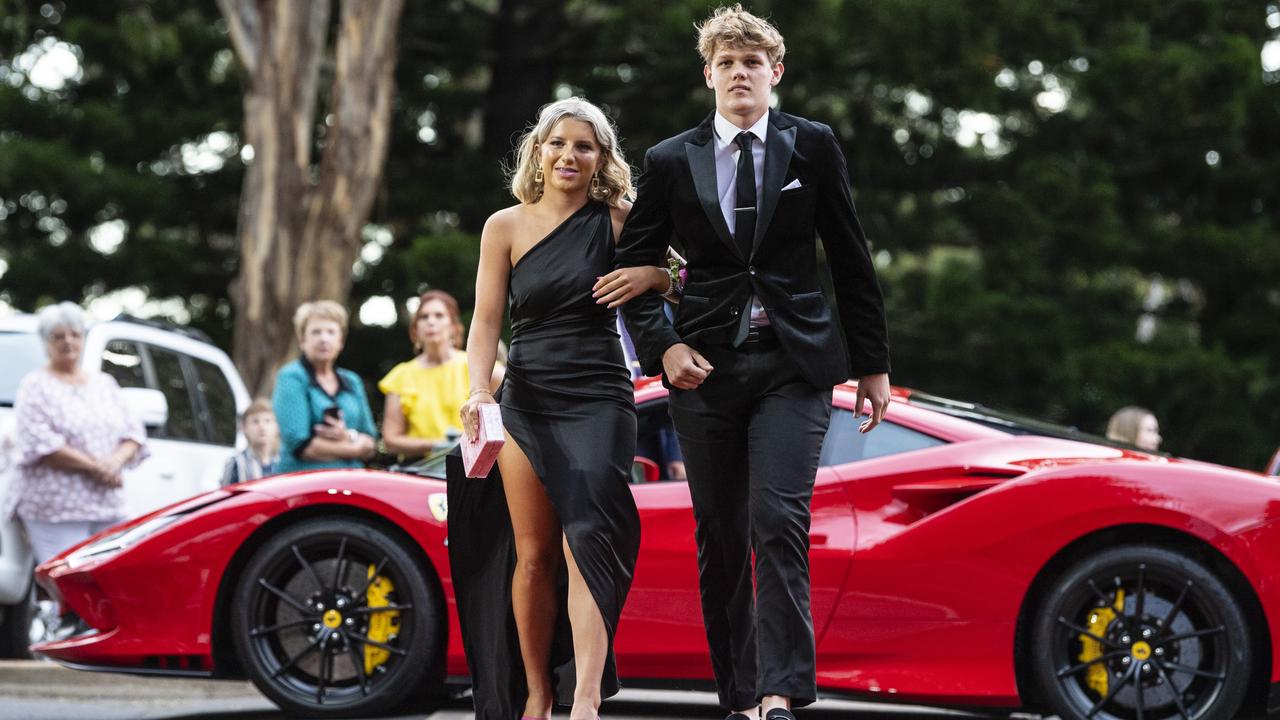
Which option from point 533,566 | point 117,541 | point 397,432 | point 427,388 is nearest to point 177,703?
point 117,541

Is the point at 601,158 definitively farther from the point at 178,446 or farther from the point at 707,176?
the point at 178,446

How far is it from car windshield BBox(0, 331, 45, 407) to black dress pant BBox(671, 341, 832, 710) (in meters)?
5.48

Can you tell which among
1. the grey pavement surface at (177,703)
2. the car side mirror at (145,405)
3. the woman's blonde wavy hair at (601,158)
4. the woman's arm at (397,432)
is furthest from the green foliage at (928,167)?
the woman's blonde wavy hair at (601,158)

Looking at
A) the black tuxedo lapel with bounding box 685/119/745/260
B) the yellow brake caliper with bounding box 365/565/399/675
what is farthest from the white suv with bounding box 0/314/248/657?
the black tuxedo lapel with bounding box 685/119/745/260

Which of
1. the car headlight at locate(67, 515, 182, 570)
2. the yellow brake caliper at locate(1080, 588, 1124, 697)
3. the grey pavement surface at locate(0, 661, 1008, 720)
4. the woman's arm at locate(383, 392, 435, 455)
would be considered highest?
the woman's arm at locate(383, 392, 435, 455)

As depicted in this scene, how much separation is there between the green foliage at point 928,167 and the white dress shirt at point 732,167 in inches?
418

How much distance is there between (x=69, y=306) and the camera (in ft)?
26.8

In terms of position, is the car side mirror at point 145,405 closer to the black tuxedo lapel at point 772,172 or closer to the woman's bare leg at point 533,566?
the woman's bare leg at point 533,566

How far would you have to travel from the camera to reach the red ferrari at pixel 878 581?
562cm

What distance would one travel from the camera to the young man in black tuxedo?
433 cm

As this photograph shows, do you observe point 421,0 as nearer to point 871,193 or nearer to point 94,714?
point 871,193

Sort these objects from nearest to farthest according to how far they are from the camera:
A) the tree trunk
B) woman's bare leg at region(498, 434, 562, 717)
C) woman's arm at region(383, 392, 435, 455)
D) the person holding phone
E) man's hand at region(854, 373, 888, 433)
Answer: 1. man's hand at region(854, 373, 888, 433)
2. woman's bare leg at region(498, 434, 562, 717)
3. woman's arm at region(383, 392, 435, 455)
4. the person holding phone
5. the tree trunk

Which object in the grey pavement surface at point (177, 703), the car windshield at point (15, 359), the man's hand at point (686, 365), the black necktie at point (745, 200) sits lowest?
the grey pavement surface at point (177, 703)

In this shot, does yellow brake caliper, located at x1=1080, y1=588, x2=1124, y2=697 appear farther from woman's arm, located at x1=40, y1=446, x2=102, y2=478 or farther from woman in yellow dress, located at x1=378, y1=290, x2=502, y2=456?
woman's arm, located at x1=40, y1=446, x2=102, y2=478
